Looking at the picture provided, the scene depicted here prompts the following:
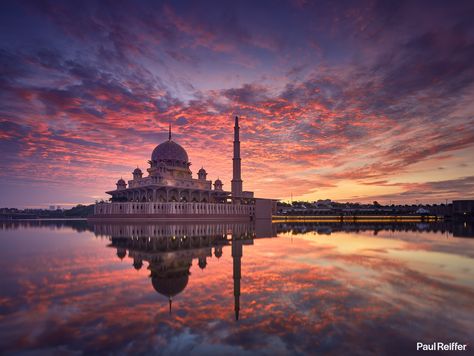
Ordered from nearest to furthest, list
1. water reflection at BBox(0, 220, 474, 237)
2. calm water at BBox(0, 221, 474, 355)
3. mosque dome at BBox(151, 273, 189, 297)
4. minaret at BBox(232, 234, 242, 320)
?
calm water at BBox(0, 221, 474, 355) → minaret at BBox(232, 234, 242, 320) → mosque dome at BBox(151, 273, 189, 297) → water reflection at BBox(0, 220, 474, 237)

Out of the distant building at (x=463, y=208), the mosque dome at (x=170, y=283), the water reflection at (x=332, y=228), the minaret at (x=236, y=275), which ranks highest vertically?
the distant building at (x=463, y=208)

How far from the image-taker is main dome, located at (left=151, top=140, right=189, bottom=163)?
100 meters

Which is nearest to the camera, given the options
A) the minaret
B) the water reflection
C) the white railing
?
the minaret

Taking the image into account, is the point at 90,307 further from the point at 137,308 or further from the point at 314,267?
the point at 314,267

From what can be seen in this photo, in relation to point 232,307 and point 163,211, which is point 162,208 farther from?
point 232,307

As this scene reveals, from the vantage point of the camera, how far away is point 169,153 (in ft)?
330

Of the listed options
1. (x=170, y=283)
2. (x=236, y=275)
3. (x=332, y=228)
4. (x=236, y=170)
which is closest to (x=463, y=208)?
(x=236, y=170)

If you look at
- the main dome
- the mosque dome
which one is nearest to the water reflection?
the mosque dome

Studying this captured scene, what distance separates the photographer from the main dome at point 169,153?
100 m

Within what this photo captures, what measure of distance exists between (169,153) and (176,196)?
653 inches

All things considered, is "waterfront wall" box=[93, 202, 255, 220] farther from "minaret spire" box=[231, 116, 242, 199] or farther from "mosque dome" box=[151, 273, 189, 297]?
"mosque dome" box=[151, 273, 189, 297]

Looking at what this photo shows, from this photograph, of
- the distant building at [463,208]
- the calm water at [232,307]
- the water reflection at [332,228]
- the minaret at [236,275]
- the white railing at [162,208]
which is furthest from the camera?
the distant building at [463,208]

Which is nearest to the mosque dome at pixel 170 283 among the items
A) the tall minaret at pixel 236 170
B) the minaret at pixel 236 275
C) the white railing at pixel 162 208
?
the minaret at pixel 236 275

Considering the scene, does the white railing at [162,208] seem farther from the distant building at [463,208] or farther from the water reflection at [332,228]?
the distant building at [463,208]
